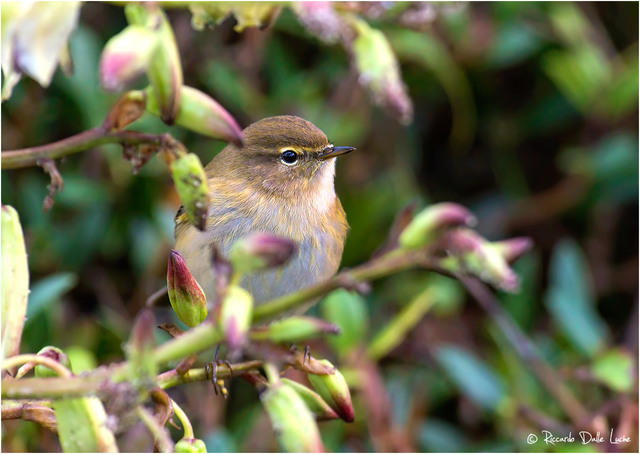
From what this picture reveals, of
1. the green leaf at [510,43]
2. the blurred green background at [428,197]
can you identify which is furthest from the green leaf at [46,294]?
the green leaf at [510,43]

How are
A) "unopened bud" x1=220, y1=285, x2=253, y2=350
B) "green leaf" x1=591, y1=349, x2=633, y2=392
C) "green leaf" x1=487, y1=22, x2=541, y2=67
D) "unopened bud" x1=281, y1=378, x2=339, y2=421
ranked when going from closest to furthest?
"unopened bud" x1=220, y1=285, x2=253, y2=350
"unopened bud" x1=281, y1=378, x2=339, y2=421
"green leaf" x1=591, y1=349, x2=633, y2=392
"green leaf" x1=487, y1=22, x2=541, y2=67

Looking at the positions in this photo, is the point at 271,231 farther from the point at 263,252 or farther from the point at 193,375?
the point at 263,252

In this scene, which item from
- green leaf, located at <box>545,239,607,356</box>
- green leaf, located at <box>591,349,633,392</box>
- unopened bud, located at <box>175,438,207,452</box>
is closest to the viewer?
unopened bud, located at <box>175,438,207,452</box>

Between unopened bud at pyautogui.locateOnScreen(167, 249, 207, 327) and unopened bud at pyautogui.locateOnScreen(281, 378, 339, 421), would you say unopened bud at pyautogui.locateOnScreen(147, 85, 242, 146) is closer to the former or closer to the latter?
unopened bud at pyautogui.locateOnScreen(167, 249, 207, 327)

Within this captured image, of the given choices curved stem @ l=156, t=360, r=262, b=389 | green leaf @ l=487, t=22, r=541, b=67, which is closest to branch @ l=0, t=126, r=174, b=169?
curved stem @ l=156, t=360, r=262, b=389

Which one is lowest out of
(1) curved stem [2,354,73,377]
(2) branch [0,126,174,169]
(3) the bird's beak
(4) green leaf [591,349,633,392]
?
(4) green leaf [591,349,633,392]

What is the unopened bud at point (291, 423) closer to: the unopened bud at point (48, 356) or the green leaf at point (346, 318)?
the unopened bud at point (48, 356)

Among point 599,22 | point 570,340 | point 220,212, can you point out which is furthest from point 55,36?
point 599,22

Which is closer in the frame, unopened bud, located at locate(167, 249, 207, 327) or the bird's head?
unopened bud, located at locate(167, 249, 207, 327)
